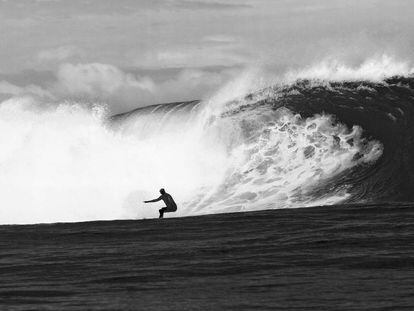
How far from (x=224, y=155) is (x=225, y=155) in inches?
1.7

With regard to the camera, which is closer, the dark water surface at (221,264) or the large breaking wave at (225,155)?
the dark water surface at (221,264)

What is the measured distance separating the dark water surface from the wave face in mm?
6197

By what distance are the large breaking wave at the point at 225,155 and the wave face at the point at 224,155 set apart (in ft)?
0.11

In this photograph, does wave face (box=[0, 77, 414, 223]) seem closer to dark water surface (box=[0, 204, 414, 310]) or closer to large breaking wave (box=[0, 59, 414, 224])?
large breaking wave (box=[0, 59, 414, 224])

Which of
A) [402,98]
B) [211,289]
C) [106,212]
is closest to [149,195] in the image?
[106,212]

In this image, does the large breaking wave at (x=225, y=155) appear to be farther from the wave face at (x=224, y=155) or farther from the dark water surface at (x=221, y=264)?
the dark water surface at (x=221, y=264)

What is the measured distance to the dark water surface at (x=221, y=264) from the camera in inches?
Answer: 424

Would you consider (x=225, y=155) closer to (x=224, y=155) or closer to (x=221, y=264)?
(x=224, y=155)

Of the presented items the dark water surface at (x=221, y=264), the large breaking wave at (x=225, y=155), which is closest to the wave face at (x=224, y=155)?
the large breaking wave at (x=225, y=155)

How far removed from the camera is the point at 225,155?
2839 centimetres

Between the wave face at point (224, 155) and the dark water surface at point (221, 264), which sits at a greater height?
the wave face at point (224, 155)

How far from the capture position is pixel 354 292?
35.8 feet

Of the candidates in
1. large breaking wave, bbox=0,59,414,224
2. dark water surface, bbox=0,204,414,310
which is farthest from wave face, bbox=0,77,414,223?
dark water surface, bbox=0,204,414,310

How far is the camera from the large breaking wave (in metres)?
25.5
